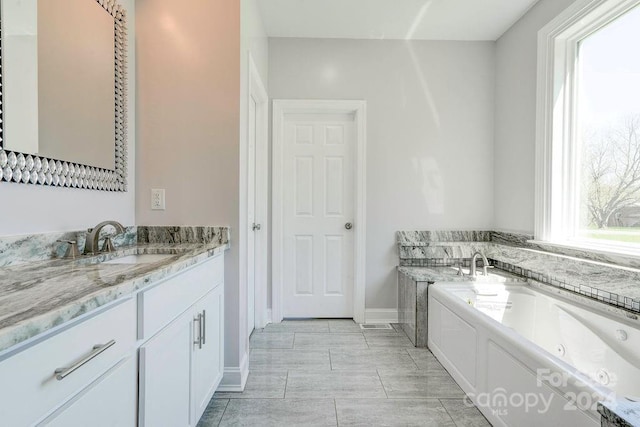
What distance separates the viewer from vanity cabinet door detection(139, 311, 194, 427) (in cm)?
108

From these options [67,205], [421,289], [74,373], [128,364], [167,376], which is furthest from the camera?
[421,289]

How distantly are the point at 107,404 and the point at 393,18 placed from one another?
10.4 feet

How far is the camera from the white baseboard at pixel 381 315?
10.7ft

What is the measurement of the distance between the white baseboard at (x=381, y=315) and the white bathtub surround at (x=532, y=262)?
1.60 feet

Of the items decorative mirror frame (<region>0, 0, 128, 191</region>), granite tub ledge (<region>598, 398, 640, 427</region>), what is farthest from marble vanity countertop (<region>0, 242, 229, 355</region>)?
granite tub ledge (<region>598, 398, 640, 427</region>)

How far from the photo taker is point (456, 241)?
3.25 metres

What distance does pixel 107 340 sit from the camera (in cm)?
89

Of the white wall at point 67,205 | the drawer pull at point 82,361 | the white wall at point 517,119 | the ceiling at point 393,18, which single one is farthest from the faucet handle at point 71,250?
the white wall at point 517,119

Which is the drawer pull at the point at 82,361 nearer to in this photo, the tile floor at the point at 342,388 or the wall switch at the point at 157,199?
the tile floor at the point at 342,388

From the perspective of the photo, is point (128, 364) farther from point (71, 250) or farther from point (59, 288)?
point (71, 250)

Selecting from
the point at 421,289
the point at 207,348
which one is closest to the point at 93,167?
the point at 207,348

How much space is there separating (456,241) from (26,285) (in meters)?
3.14

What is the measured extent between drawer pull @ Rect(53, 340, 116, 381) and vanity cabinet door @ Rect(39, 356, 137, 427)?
0.24ft

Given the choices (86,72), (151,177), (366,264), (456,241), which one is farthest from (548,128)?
(86,72)
